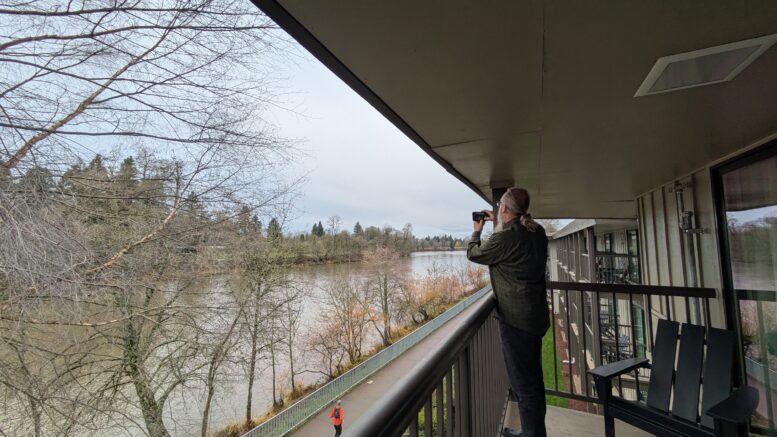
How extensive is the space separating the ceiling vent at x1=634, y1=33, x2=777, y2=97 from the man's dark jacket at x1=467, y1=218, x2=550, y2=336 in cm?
85

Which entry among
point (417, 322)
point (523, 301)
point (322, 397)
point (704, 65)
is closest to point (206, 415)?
point (322, 397)

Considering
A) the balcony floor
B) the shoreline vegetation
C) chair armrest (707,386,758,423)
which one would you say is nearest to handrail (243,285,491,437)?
the shoreline vegetation

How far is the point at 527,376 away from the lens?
1805mm

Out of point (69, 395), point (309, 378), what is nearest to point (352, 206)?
point (309, 378)

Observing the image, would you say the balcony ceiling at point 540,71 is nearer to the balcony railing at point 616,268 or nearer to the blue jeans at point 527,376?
the blue jeans at point 527,376

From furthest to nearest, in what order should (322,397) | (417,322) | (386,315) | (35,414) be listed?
(417,322) → (386,315) → (322,397) → (35,414)

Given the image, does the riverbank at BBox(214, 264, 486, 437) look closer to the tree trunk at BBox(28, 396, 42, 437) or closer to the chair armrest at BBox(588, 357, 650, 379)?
the tree trunk at BBox(28, 396, 42, 437)

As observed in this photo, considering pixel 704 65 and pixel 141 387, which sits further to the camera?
pixel 141 387

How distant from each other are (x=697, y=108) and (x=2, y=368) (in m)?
6.37

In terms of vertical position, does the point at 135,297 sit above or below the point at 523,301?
below

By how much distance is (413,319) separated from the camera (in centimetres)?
1820

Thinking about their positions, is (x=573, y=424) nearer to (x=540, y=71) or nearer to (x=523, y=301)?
(x=523, y=301)

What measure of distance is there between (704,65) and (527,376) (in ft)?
5.16

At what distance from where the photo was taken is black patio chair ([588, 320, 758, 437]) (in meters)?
1.95
